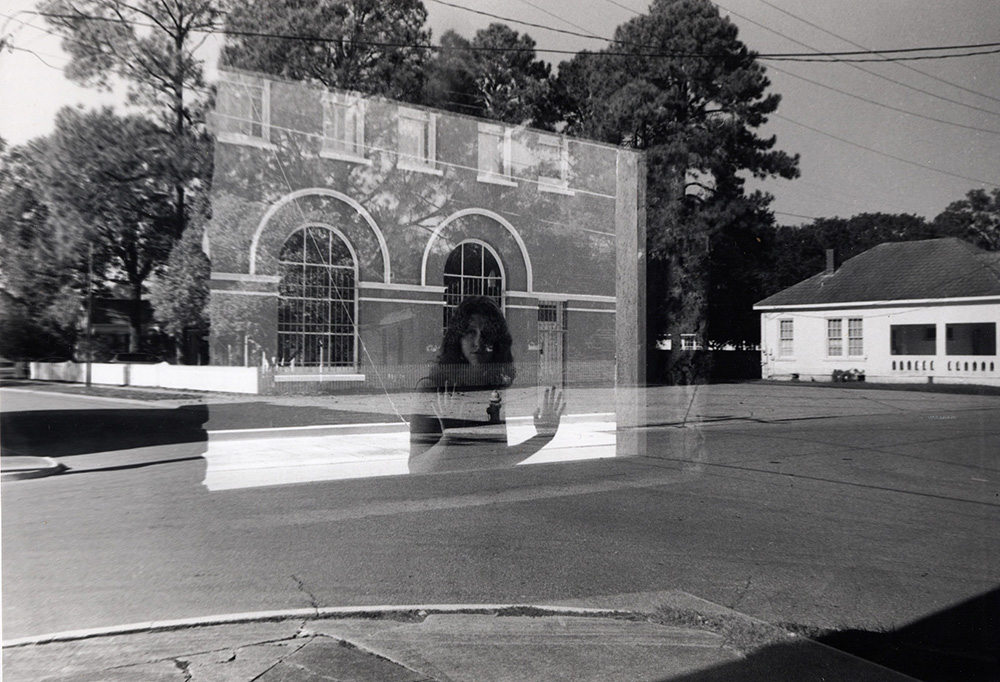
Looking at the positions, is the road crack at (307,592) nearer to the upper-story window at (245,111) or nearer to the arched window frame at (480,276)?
the arched window frame at (480,276)

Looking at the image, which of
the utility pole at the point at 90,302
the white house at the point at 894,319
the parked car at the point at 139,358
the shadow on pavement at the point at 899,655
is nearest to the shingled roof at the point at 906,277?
the white house at the point at 894,319

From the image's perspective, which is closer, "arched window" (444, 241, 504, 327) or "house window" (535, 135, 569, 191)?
"arched window" (444, 241, 504, 327)

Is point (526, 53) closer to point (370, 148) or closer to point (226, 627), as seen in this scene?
point (370, 148)

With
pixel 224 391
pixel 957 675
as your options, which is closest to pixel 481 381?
pixel 224 391

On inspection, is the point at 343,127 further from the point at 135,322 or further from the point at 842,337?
the point at 842,337

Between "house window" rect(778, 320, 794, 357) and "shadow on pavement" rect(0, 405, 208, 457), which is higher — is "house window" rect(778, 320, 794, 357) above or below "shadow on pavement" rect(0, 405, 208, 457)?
above

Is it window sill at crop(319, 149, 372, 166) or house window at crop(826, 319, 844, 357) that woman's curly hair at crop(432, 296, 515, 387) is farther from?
house window at crop(826, 319, 844, 357)

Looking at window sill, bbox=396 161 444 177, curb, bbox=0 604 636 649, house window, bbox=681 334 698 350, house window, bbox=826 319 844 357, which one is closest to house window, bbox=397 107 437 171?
window sill, bbox=396 161 444 177

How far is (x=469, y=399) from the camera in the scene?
257 centimetres

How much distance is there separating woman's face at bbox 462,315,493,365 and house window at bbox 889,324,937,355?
4.93 feet

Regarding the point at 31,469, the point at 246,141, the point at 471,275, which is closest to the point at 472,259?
the point at 471,275

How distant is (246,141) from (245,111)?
3.3 inches

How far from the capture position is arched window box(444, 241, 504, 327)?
230 cm

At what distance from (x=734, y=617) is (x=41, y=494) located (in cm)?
249
